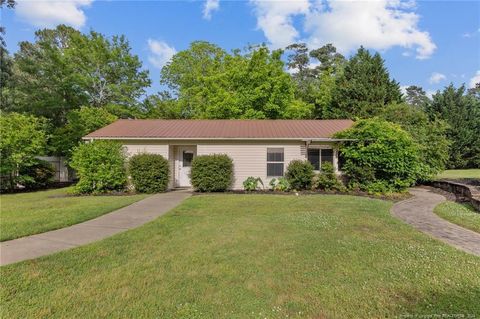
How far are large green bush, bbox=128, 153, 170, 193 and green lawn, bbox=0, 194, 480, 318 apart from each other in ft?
20.3

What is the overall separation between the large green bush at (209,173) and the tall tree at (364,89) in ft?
50.2

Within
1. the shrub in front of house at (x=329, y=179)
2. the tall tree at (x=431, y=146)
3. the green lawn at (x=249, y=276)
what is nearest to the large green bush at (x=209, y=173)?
the shrub in front of house at (x=329, y=179)

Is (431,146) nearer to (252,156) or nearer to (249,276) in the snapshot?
(252,156)

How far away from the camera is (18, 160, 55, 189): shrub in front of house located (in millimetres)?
13800

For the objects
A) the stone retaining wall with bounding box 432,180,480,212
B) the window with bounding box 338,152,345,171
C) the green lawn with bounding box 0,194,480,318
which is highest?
the window with bounding box 338,152,345,171

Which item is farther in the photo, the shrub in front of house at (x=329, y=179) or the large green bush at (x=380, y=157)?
the shrub in front of house at (x=329, y=179)

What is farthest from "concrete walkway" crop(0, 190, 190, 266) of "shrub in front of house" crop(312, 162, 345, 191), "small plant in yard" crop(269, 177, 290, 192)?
"shrub in front of house" crop(312, 162, 345, 191)

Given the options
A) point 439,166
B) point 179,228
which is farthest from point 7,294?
point 439,166

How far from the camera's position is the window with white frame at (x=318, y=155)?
539 inches

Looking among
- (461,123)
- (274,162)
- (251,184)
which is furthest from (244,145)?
(461,123)

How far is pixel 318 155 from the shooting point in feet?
45.1

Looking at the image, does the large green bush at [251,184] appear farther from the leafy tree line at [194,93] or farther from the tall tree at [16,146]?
the leafy tree line at [194,93]

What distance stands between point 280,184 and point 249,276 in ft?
30.2

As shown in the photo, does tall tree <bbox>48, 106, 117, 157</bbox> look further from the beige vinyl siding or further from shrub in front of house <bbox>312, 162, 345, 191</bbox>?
shrub in front of house <bbox>312, 162, 345, 191</bbox>
